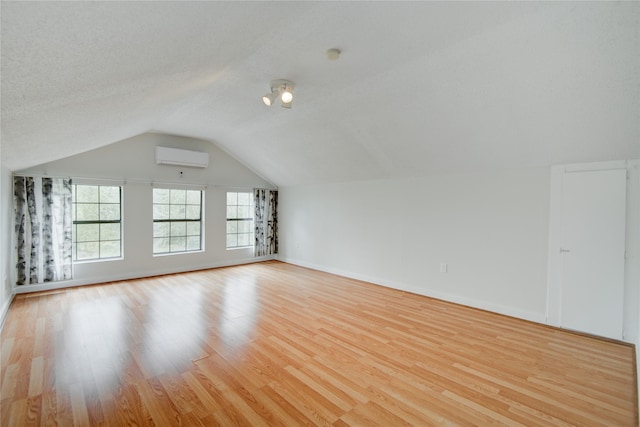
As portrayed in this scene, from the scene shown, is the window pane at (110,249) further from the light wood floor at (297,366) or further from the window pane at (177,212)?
the light wood floor at (297,366)

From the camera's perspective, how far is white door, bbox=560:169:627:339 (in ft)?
10.2

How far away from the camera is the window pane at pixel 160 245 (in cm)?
577

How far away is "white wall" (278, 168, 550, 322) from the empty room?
0.03m

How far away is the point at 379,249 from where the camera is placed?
17.3ft

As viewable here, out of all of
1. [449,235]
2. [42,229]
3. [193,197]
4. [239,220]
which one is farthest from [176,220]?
[449,235]

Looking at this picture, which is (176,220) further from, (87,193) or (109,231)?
(87,193)

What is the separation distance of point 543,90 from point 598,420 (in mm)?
2566

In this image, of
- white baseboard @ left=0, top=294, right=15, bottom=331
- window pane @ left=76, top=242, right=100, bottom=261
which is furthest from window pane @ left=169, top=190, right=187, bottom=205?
white baseboard @ left=0, top=294, right=15, bottom=331

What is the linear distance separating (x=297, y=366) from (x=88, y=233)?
465 cm

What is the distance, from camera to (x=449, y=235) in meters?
4.38

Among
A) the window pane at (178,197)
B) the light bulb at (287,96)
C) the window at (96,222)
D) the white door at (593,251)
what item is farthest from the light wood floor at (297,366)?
the light bulb at (287,96)

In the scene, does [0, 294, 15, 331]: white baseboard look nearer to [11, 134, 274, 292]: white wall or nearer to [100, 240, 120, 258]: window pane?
[11, 134, 274, 292]: white wall

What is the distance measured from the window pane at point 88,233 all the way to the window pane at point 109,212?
191mm

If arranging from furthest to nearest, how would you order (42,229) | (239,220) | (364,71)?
(239,220), (42,229), (364,71)
